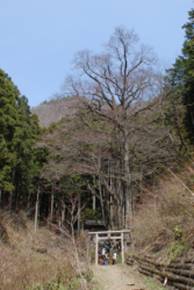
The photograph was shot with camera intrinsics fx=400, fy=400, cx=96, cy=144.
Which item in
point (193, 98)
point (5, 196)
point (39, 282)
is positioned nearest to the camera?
point (39, 282)


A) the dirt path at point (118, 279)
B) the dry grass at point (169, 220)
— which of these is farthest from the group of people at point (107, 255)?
the dry grass at point (169, 220)

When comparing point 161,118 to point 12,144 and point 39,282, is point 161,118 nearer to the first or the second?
point 12,144

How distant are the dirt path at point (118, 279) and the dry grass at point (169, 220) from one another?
862mm

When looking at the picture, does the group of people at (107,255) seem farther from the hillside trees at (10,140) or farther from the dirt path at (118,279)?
the hillside trees at (10,140)

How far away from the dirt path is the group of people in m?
2.69

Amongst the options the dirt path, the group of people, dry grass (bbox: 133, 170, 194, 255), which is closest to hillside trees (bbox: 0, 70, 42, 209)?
the group of people

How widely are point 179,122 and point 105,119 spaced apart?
402cm

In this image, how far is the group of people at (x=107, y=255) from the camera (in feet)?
52.3

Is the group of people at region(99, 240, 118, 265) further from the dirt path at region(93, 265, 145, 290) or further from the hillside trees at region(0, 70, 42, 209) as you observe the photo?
the hillside trees at region(0, 70, 42, 209)

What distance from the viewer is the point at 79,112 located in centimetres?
2217

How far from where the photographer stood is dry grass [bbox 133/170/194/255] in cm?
887

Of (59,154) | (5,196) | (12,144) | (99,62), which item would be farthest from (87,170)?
(5,196)

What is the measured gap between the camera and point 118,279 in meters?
10.9

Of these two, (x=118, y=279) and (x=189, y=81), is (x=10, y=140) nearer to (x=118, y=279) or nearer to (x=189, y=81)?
(x=189, y=81)
